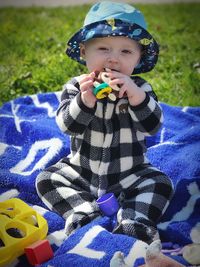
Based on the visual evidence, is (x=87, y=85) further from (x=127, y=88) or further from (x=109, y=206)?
(x=109, y=206)

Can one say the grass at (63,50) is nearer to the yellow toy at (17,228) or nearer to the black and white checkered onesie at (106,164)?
the black and white checkered onesie at (106,164)

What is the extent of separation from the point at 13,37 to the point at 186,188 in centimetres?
318

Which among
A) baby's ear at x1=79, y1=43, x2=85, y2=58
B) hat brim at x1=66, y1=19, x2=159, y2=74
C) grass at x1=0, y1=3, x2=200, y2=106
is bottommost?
grass at x1=0, y1=3, x2=200, y2=106

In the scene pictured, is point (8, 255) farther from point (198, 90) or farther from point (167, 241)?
point (198, 90)

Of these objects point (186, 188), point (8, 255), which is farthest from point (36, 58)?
point (8, 255)

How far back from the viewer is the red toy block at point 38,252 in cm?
176

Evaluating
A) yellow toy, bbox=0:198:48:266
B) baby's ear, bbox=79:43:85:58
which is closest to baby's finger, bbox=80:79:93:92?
baby's ear, bbox=79:43:85:58

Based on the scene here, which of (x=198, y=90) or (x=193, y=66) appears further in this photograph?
(x=193, y=66)

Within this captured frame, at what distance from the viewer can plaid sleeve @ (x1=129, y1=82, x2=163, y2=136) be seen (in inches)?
83.3

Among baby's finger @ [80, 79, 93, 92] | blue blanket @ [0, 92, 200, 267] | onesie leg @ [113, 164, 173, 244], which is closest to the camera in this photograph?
blue blanket @ [0, 92, 200, 267]

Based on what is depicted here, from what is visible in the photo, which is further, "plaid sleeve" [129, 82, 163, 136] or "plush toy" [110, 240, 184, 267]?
"plaid sleeve" [129, 82, 163, 136]

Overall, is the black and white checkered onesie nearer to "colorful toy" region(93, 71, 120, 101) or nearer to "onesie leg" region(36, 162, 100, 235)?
"onesie leg" region(36, 162, 100, 235)

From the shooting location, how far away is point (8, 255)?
176cm

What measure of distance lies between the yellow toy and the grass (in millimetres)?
1519
